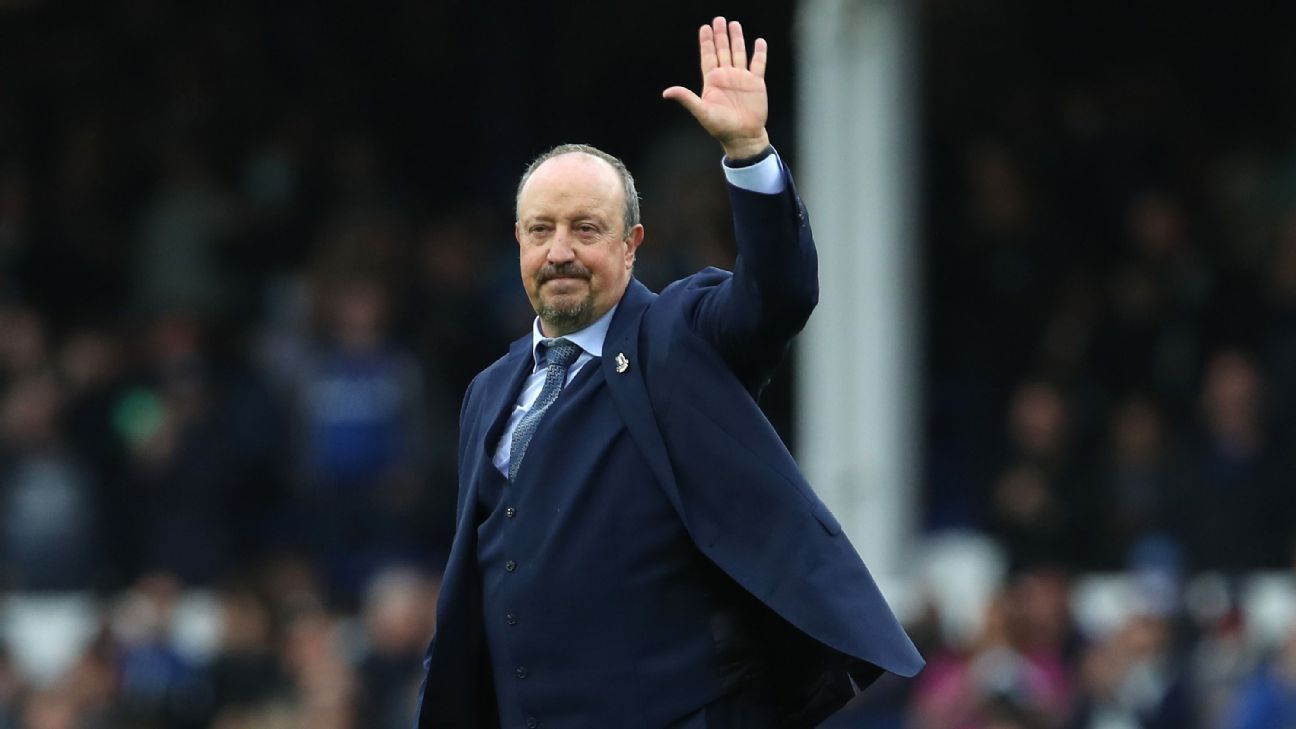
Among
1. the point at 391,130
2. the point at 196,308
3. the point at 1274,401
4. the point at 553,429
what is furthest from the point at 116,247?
the point at 553,429

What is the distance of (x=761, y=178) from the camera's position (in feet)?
13.5

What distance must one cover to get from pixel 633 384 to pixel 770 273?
1.30 ft

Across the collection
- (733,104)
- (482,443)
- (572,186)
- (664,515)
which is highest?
(733,104)

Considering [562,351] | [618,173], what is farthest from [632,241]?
[562,351]

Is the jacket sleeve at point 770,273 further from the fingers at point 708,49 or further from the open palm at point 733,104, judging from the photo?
the fingers at point 708,49

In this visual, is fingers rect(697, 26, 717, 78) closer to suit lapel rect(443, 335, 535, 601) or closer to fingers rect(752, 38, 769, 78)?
fingers rect(752, 38, 769, 78)

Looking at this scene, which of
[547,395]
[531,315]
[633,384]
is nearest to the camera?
[633,384]

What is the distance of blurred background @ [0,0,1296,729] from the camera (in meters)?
9.36

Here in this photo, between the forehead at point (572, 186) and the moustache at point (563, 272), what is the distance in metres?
0.10

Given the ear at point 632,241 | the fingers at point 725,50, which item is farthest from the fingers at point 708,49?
the ear at point 632,241

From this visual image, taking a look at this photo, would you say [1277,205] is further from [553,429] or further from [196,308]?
[553,429]

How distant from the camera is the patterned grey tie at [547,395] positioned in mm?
4445

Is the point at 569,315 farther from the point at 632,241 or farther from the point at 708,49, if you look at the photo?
the point at 708,49

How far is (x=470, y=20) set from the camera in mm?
13430
